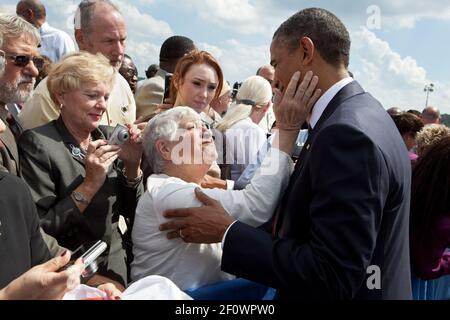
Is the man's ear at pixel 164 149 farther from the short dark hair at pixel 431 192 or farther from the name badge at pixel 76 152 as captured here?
the short dark hair at pixel 431 192

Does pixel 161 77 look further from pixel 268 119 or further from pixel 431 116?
pixel 431 116

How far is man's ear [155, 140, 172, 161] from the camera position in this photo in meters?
2.55

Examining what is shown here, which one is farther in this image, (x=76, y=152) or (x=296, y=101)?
(x=76, y=152)

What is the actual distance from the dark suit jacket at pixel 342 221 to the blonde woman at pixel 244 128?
210cm

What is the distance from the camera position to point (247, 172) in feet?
12.1

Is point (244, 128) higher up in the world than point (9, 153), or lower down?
higher up

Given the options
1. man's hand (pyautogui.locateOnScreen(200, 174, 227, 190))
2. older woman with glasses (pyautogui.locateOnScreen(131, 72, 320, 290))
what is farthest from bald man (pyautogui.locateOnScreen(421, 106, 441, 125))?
older woman with glasses (pyautogui.locateOnScreen(131, 72, 320, 290))

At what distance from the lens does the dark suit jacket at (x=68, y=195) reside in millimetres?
2486

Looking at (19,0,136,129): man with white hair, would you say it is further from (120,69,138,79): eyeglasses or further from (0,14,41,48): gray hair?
(120,69,138,79): eyeglasses

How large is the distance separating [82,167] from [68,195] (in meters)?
0.20

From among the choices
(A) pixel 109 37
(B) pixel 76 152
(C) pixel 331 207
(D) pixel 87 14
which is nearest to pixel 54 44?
(D) pixel 87 14

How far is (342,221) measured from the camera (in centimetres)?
163
